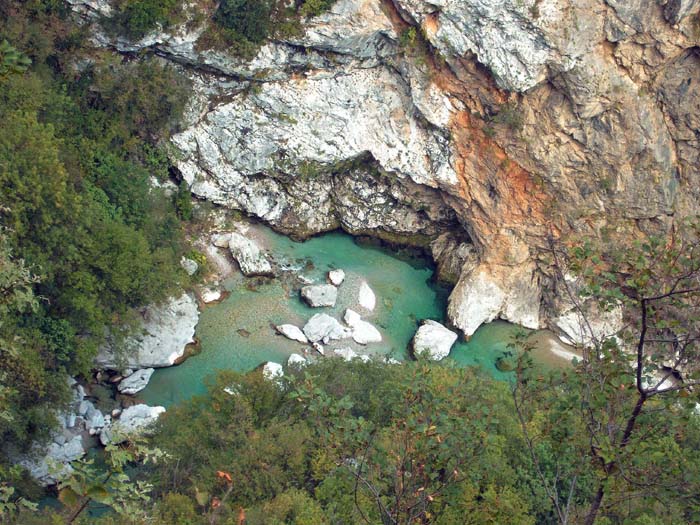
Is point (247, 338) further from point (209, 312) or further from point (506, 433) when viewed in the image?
point (506, 433)

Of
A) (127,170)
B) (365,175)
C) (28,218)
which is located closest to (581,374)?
(28,218)

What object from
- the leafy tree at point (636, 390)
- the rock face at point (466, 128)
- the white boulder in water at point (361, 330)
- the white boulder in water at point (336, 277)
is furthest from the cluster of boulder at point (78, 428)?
the leafy tree at point (636, 390)

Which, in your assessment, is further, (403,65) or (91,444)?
(403,65)

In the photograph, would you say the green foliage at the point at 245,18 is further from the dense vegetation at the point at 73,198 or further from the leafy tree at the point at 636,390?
the leafy tree at the point at 636,390

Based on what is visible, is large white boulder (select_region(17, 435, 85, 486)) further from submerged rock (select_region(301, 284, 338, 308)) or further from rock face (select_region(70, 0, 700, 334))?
rock face (select_region(70, 0, 700, 334))

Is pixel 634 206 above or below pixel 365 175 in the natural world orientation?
above

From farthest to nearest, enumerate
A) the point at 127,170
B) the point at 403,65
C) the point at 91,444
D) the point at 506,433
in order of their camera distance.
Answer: the point at 403,65, the point at 127,170, the point at 91,444, the point at 506,433

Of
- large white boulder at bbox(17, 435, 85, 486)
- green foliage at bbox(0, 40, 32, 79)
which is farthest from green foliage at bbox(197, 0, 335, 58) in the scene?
green foliage at bbox(0, 40, 32, 79)
